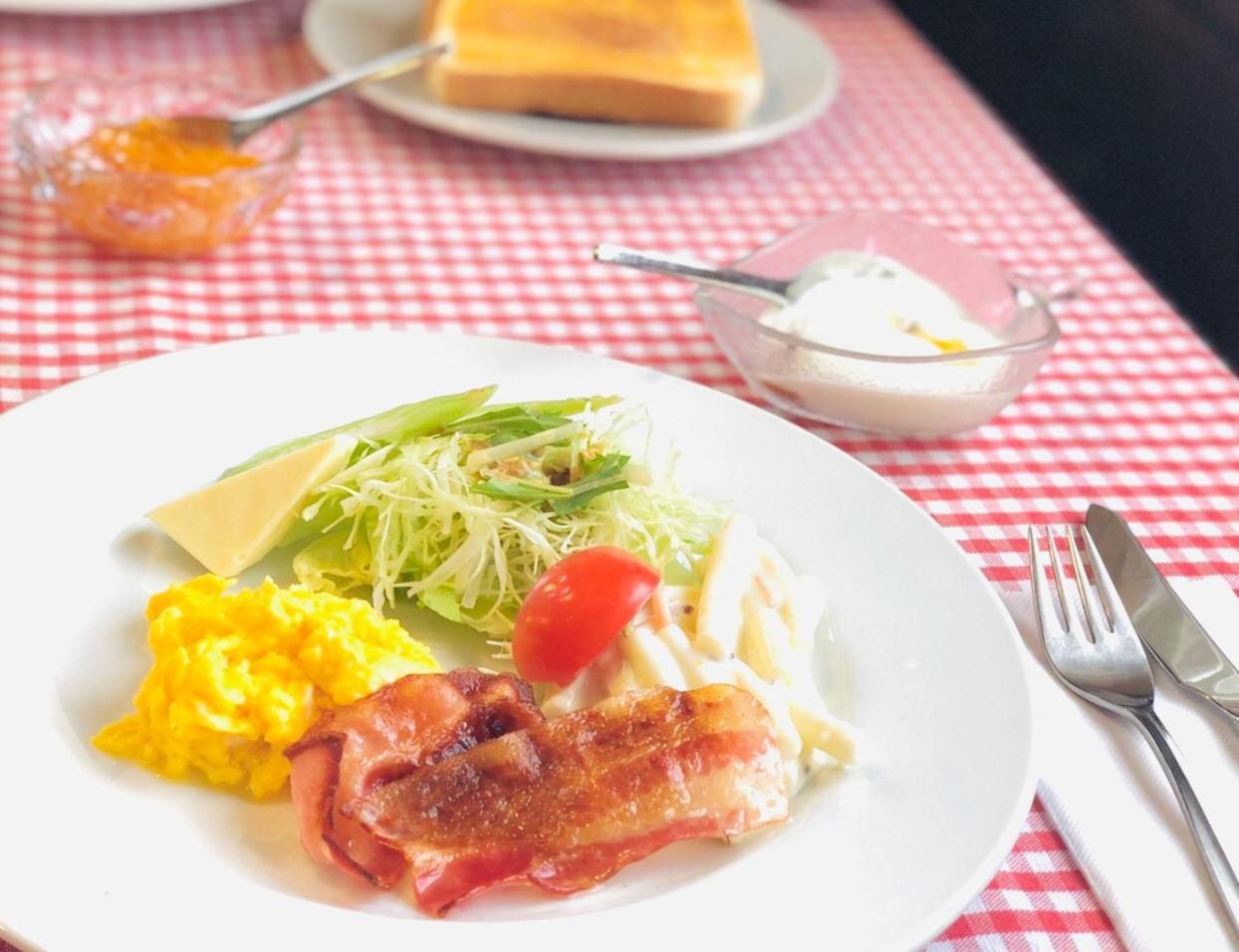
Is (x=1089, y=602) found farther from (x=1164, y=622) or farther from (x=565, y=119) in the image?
(x=565, y=119)

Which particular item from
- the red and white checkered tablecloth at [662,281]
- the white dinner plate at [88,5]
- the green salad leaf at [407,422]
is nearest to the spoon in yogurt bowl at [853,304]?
the red and white checkered tablecloth at [662,281]

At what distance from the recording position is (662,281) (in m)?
2.70

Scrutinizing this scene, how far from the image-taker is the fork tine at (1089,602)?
5.91ft

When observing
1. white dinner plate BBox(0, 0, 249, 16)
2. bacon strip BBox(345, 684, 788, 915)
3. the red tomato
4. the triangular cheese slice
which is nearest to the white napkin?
bacon strip BBox(345, 684, 788, 915)

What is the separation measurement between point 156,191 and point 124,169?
0.14 metres

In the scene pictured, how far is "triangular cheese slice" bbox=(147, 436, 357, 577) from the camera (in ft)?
5.72

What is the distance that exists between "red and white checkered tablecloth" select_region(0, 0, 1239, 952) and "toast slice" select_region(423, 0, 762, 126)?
0.43 ft

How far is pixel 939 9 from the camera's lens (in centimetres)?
517

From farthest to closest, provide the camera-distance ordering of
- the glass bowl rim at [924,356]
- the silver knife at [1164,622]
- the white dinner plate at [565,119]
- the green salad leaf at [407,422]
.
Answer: the white dinner plate at [565,119], the glass bowl rim at [924,356], the green salad leaf at [407,422], the silver knife at [1164,622]

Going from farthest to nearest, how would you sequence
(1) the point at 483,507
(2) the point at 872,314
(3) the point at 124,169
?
(3) the point at 124,169 < (2) the point at 872,314 < (1) the point at 483,507

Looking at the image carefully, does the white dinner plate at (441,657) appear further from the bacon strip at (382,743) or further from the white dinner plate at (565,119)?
the white dinner plate at (565,119)

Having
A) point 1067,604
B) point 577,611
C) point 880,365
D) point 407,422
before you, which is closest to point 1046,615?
point 1067,604

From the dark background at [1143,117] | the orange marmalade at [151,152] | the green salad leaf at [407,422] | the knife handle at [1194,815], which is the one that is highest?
the knife handle at [1194,815]

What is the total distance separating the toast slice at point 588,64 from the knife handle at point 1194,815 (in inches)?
75.0
